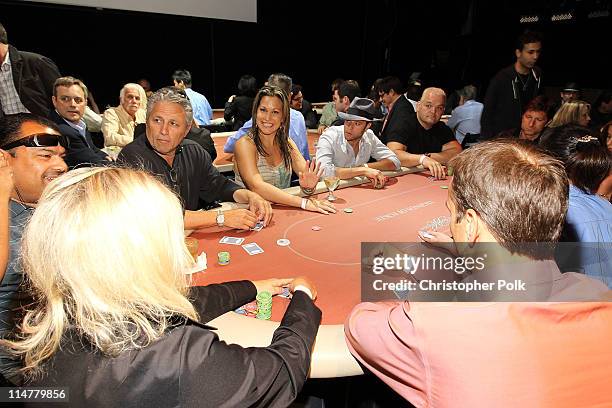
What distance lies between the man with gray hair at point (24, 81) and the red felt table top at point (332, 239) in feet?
8.79

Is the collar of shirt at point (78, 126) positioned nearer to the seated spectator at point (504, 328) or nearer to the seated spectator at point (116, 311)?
the seated spectator at point (116, 311)

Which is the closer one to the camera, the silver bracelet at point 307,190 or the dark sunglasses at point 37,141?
the dark sunglasses at point 37,141

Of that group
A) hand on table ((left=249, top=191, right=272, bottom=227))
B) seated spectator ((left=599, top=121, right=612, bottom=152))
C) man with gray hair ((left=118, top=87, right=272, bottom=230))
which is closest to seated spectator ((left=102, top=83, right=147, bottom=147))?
man with gray hair ((left=118, top=87, right=272, bottom=230))

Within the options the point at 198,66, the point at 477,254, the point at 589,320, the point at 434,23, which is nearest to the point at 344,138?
the point at 477,254

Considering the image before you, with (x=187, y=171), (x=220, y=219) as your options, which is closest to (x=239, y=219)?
(x=220, y=219)

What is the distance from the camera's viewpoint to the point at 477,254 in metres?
1.14

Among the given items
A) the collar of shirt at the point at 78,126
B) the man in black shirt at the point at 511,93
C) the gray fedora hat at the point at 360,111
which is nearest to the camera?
the gray fedora hat at the point at 360,111

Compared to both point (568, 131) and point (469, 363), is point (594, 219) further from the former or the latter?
point (469, 363)

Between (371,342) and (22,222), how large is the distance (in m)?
1.34

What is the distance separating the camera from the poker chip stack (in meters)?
1.40

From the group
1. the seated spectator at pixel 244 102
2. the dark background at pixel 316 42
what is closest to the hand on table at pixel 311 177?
the seated spectator at pixel 244 102

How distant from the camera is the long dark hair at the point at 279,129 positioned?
2826mm

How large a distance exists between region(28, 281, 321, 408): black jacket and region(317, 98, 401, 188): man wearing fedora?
2.25 meters
